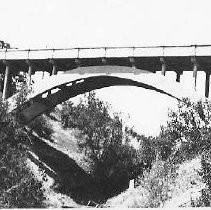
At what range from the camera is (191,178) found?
27000mm

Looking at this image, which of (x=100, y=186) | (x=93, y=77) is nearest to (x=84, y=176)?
(x=100, y=186)

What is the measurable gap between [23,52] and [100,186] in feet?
47.3

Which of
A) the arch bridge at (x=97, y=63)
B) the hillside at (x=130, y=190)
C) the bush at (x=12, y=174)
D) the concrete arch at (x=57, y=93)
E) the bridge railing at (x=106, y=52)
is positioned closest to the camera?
the bush at (x=12, y=174)

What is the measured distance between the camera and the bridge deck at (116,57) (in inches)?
1136

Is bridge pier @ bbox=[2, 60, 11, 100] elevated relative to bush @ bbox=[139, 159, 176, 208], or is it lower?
elevated

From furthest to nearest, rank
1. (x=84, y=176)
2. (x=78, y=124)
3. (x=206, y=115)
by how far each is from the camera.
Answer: (x=78, y=124) < (x=84, y=176) < (x=206, y=115)

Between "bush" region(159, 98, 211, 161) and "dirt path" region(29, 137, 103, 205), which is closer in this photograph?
"bush" region(159, 98, 211, 161)

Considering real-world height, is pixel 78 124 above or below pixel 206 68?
below

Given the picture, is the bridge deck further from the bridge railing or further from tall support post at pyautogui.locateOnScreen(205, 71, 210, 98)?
tall support post at pyautogui.locateOnScreen(205, 71, 210, 98)

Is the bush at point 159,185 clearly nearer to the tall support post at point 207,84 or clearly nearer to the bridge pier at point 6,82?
the tall support post at point 207,84

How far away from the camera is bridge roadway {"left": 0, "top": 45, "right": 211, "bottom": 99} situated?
2886 centimetres

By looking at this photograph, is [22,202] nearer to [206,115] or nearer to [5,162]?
[5,162]

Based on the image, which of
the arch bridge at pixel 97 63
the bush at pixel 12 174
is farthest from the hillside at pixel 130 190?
the bush at pixel 12 174

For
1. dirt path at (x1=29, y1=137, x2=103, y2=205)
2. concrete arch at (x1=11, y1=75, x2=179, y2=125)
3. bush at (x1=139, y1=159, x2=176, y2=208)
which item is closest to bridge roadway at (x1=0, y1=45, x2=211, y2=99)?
concrete arch at (x1=11, y1=75, x2=179, y2=125)
